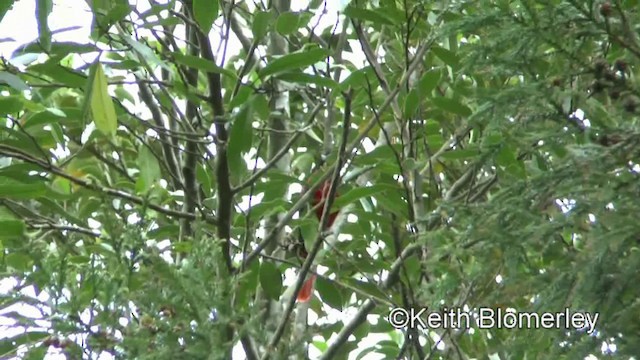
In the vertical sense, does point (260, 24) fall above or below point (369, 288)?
above

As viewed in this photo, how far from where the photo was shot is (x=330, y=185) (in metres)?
1.68

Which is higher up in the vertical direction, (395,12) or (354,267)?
(395,12)

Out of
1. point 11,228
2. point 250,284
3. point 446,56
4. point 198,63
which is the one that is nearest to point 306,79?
point 198,63

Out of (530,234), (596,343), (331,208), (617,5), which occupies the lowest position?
(596,343)

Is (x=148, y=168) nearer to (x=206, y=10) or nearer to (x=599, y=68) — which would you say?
(x=206, y=10)

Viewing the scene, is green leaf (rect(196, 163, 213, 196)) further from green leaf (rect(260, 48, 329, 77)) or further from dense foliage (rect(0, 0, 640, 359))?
green leaf (rect(260, 48, 329, 77))

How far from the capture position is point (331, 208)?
5.47ft

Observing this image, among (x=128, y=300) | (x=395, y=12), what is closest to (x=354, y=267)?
(x=395, y=12)

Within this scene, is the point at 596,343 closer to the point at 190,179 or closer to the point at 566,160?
the point at 566,160

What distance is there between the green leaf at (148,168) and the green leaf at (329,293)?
36 centimetres

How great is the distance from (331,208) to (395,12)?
0.33 m

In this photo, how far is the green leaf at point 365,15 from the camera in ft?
5.28

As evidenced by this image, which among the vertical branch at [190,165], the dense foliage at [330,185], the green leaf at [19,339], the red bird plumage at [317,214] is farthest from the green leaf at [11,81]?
the red bird plumage at [317,214]

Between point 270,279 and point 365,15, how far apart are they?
45 centimetres
